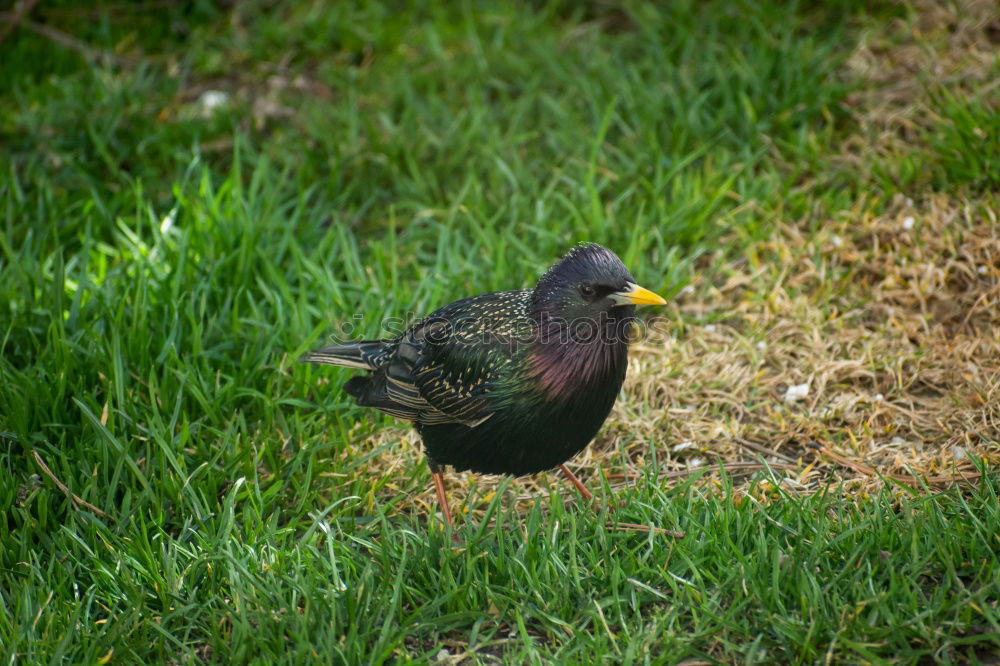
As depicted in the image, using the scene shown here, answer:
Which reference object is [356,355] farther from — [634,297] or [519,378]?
[634,297]

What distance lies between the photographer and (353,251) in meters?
4.68

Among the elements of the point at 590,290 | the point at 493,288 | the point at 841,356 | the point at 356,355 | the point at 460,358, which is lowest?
the point at 841,356

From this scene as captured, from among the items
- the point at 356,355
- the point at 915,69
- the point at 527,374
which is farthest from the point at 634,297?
the point at 915,69

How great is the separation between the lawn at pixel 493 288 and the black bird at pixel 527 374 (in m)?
0.24

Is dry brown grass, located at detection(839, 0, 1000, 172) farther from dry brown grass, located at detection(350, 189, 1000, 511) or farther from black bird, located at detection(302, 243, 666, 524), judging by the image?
black bird, located at detection(302, 243, 666, 524)

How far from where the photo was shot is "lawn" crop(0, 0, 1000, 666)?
2.90 meters

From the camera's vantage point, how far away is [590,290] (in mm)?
3195

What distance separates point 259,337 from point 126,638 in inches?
57.1

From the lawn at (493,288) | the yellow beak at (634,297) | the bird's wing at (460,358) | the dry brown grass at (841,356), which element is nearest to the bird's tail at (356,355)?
the bird's wing at (460,358)

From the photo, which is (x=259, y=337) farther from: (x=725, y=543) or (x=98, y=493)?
(x=725, y=543)

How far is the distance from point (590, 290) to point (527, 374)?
0.32m

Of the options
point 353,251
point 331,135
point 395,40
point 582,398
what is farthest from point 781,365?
point 395,40

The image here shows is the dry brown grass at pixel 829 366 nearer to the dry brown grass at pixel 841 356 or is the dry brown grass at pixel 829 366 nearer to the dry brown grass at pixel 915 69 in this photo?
the dry brown grass at pixel 841 356

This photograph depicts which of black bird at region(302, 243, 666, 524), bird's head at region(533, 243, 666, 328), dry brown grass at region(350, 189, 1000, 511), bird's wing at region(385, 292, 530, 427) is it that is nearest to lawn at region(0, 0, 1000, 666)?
dry brown grass at region(350, 189, 1000, 511)
